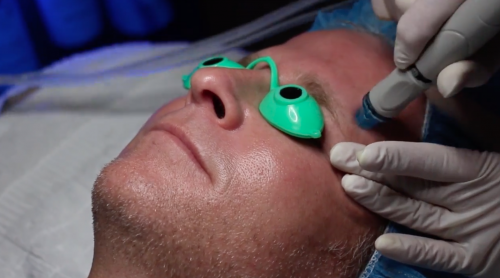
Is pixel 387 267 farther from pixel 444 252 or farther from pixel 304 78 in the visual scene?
pixel 304 78

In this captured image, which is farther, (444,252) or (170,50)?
(170,50)

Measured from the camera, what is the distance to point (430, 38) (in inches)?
33.6

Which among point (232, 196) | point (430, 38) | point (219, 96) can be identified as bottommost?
point (232, 196)

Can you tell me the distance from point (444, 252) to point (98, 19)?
153cm

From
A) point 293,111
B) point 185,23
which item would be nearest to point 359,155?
point 293,111

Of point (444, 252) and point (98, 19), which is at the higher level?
point (98, 19)

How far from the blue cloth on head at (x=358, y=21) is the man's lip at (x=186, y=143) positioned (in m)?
0.56

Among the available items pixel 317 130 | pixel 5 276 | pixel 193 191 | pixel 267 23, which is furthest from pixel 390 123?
pixel 5 276

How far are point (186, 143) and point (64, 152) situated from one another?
31.7 inches

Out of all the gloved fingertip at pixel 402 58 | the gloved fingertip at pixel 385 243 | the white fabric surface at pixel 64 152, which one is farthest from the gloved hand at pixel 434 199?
the white fabric surface at pixel 64 152

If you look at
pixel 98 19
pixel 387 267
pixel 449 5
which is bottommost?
pixel 387 267

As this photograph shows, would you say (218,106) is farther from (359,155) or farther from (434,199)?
(434,199)

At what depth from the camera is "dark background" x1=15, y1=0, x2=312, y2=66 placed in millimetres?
1880

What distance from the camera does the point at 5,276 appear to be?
4.49 feet
